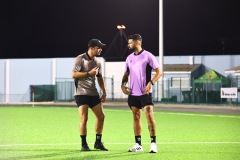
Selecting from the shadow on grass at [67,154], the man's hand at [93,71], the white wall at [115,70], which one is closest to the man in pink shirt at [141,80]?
the shadow on grass at [67,154]

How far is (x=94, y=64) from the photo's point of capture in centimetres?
1090

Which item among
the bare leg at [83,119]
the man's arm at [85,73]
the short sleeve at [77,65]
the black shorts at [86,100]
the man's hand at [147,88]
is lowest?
the bare leg at [83,119]

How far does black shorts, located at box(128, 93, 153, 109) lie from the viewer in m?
10.5

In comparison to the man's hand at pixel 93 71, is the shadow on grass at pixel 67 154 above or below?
below

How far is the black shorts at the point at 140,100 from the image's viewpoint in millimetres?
10547

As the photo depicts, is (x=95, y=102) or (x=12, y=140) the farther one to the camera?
(x=12, y=140)

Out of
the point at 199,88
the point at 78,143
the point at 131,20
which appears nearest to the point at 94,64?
the point at 78,143

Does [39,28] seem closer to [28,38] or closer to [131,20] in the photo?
[28,38]

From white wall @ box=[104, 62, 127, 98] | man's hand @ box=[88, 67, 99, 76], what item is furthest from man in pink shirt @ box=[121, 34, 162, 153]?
white wall @ box=[104, 62, 127, 98]

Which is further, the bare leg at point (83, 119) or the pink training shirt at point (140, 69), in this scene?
the bare leg at point (83, 119)

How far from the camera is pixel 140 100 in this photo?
1060 centimetres

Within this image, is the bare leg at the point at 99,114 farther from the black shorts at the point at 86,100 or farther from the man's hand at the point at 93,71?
the man's hand at the point at 93,71

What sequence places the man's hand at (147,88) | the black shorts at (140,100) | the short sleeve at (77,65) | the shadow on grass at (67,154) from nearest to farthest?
the shadow on grass at (67,154) < the man's hand at (147,88) < the black shorts at (140,100) < the short sleeve at (77,65)

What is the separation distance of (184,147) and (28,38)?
53475mm
